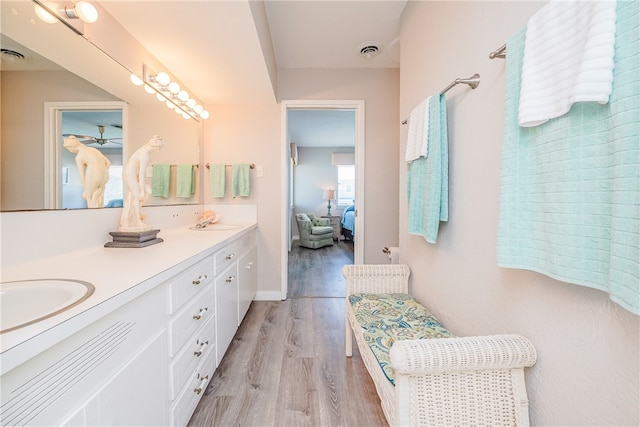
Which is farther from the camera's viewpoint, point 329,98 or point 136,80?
point 329,98

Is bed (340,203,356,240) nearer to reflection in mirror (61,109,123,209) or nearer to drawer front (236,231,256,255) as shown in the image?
drawer front (236,231,256,255)

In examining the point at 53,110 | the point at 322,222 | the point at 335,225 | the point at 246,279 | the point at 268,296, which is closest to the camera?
the point at 53,110

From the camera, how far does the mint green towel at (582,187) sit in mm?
494

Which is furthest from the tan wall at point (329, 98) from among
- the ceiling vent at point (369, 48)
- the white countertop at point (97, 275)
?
the white countertop at point (97, 275)

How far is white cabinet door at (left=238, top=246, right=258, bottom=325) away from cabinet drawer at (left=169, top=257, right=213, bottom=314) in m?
0.62

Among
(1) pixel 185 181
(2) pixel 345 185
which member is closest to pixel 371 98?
(1) pixel 185 181

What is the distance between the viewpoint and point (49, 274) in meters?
0.87

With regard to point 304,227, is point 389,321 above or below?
below

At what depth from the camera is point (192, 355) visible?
1150 mm

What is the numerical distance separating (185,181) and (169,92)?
0.71m

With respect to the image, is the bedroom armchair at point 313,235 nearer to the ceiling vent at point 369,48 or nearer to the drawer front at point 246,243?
the drawer front at point 246,243

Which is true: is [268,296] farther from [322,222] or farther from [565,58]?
[322,222]

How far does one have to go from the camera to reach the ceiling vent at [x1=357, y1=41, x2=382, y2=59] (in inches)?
87.4

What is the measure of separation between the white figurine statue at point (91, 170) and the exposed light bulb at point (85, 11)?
0.51 metres
